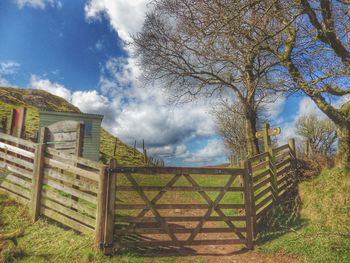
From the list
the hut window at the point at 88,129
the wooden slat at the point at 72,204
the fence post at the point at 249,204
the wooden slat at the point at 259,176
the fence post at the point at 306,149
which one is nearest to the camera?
the wooden slat at the point at 72,204

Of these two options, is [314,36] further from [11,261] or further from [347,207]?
[11,261]

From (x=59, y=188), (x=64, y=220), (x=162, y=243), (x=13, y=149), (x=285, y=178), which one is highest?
(x=13, y=149)

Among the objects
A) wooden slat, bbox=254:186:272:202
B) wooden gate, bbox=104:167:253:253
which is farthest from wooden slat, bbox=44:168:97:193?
wooden slat, bbox=254:186:272:202

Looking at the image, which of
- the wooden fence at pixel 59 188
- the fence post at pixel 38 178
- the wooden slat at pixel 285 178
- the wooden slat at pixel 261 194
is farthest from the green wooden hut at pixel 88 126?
the wooden slat at pixel 261 194

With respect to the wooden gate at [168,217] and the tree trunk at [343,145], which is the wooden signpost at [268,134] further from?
the wooden gate at [168,217]

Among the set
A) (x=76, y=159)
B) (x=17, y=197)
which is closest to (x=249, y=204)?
(x=76, y=159)

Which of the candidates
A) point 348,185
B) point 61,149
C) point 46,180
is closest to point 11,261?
point 46,180

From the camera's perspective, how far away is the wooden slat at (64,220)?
6.99 m

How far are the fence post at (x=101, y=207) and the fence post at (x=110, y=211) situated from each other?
0.07 metres

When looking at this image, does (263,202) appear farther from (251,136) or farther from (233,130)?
(233,130)

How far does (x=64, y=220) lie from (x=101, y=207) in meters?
1.59

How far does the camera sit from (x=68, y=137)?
8.56 meters

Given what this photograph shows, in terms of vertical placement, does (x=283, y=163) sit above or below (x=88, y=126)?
below

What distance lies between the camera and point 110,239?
6543mm
